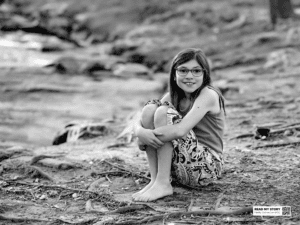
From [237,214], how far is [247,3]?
18.2 m

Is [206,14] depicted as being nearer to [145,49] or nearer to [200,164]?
[145,49]

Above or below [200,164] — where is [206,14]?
above

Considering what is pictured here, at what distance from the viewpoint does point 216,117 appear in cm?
447

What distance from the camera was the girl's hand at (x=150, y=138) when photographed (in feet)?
13.5

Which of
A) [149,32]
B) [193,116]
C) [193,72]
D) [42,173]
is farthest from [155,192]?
[149,32]

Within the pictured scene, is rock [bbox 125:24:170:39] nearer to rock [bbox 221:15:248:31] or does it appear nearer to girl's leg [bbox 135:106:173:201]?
rock [bbox 221:15:248:31]

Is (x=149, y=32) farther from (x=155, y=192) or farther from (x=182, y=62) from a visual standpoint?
(x=155, y=192)

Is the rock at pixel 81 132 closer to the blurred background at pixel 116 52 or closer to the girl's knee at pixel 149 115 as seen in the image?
the blurred background at pixel 116 52

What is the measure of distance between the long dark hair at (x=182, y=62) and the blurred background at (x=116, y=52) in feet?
15.6

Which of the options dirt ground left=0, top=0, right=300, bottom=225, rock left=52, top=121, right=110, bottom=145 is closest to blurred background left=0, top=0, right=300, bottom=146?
dirt ground left=0, top=0, right=300, bottom=225

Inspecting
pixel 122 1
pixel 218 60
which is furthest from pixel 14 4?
pixel 218 60

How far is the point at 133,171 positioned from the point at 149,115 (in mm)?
1097

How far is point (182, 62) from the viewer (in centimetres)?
438

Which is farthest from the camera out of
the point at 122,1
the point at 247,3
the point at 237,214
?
the point at 122,1
